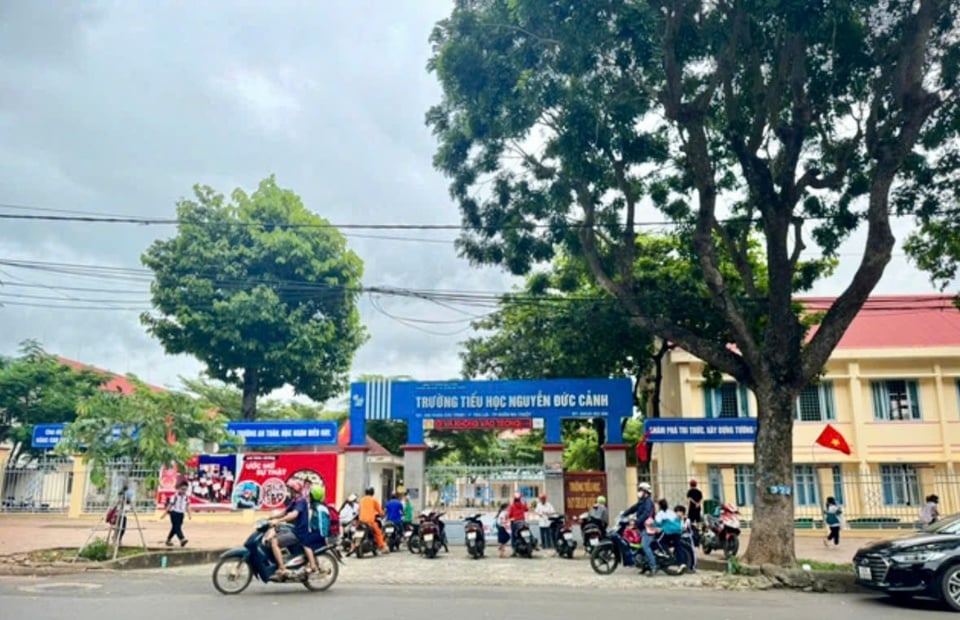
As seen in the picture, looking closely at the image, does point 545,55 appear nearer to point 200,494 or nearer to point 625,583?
point 625,583

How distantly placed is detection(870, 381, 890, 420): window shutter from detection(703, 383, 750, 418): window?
Answer: 3.77m

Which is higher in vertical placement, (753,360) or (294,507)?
(753,360)

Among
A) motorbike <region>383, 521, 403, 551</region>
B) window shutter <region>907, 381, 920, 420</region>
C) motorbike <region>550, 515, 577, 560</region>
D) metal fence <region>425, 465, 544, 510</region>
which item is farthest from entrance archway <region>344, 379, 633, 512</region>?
window shutter <region>907, 381, 920, 420</region>

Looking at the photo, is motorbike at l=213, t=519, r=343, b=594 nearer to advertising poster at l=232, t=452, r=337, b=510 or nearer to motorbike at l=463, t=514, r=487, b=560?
motorbike at l=463, t=514, r=487, b=560

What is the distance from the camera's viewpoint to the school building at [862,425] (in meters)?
22.8

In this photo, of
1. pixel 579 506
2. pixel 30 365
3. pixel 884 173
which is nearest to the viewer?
pixel 884 173

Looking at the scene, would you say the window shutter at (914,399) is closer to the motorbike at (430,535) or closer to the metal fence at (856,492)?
the metal fence at (856,492)

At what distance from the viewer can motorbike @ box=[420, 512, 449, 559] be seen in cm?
1508

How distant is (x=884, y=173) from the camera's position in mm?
12109

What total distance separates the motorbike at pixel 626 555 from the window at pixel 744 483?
37.1 ft

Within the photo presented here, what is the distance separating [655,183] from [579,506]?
7.47m

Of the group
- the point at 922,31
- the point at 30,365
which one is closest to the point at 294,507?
the point at 922,31

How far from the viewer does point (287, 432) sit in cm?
2097

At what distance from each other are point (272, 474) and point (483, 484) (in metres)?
7.12
